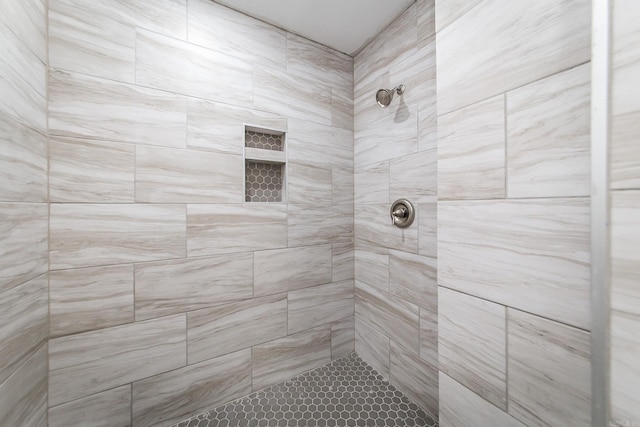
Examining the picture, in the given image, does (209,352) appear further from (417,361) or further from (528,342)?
(528,342)

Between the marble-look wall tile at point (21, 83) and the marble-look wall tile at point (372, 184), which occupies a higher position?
the marble-look wall tile at point (21, 83)

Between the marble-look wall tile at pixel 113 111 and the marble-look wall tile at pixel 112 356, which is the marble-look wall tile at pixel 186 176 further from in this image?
the marble-look wall tile at pixel 112 356

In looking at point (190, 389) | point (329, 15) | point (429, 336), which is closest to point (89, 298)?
point (190, 389)

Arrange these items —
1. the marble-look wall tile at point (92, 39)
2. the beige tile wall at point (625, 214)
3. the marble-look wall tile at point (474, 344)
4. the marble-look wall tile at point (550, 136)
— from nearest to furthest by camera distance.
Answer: the beige tile wall at point (625, 214) → the marble-look wall tile at point (550, 136) → the marble-look wall tile at point (474, 344) → the marble-look wall tile at point (92, 39)

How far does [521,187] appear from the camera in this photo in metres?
0.63

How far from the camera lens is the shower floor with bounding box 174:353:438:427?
112 centimetres

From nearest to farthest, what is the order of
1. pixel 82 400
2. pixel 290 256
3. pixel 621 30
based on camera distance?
pixel 621 30 → pixel 82 400 → pixel 290 256

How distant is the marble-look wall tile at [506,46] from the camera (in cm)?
55

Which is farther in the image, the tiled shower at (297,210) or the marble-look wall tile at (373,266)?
the marble-look wall tile at (373,266)

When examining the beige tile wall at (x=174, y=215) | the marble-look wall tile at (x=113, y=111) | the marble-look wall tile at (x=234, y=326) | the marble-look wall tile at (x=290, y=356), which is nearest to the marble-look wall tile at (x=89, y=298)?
the beige tile wall at (x=174, y=215)

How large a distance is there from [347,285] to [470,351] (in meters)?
0.91

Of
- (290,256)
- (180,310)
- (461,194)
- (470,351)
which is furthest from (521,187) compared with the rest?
(180,310)

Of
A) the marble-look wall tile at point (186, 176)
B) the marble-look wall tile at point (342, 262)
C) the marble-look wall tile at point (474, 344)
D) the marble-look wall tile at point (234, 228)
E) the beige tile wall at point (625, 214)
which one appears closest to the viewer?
the beige tile wall at point (625, 214)

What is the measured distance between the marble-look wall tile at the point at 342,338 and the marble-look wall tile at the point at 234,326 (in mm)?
351
